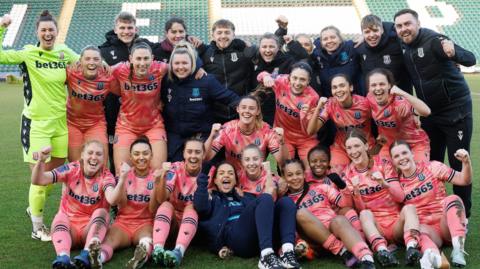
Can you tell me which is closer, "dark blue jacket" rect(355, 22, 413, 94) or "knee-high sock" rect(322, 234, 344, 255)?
"knee-high sock" rect(322, 234, 344, 255)

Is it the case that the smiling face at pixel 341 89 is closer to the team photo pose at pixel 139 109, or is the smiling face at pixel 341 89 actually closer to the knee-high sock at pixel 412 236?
the knee-high sock at pixel 412 236

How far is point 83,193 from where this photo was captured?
4785 millimetres

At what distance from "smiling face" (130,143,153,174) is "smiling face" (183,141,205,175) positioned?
0.31 meters

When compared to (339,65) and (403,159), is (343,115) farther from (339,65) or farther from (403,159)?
(403,159)

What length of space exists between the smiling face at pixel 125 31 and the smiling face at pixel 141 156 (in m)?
1.51

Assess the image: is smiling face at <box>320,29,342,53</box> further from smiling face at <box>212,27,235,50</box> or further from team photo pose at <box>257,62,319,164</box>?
smiling face at <box>212,27,235,50</box>

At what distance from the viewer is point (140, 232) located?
4.71 m

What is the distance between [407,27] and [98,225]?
3.07m

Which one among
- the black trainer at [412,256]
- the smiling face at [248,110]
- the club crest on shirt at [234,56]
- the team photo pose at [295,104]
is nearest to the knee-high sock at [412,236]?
the black trainer at [412,256]

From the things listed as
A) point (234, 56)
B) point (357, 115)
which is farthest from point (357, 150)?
point (234, 56)

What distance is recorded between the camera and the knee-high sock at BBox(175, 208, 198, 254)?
4.47 metres

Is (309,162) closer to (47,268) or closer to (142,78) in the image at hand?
(142,78)

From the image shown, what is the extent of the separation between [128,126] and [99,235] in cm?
142

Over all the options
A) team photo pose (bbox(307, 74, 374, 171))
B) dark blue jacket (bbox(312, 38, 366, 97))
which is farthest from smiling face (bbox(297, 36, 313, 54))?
team photo pose (bbox(307, 74, 374, 171))
